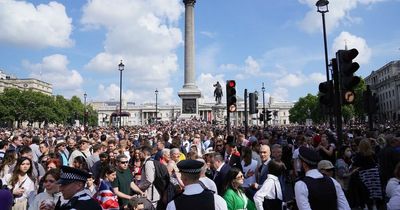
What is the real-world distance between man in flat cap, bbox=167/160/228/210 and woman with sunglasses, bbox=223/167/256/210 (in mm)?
1433

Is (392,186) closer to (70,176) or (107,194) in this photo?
(107,194)

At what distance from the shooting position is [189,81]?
64.1 m

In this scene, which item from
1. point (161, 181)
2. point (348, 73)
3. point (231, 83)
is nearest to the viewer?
point (161, 181)

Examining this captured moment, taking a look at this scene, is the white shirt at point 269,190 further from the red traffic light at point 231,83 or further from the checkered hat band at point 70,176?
the red traffic light at point 231,83

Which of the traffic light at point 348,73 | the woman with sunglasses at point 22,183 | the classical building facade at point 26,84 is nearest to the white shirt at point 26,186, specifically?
the woman with sunglasses at point 22,183

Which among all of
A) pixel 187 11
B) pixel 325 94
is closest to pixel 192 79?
pixel 187 11

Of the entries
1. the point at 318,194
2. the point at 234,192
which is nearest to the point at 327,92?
the point at 234,192

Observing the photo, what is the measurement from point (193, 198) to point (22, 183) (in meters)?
4.60

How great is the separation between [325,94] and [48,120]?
355 ft

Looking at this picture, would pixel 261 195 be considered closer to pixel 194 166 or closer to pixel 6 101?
pixel 194 166

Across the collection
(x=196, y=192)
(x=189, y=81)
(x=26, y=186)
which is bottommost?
(x=26, y=186)

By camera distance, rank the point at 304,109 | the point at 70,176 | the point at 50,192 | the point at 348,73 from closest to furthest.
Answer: the point at 70,176 < the point at 50,192 < the point at 348,73 < the point at 304,109

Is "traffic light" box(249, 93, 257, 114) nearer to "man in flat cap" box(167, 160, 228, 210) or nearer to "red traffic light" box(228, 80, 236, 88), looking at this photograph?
"red traffic light" box(228, 80, 236, 88)

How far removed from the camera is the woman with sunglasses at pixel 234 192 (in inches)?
210
